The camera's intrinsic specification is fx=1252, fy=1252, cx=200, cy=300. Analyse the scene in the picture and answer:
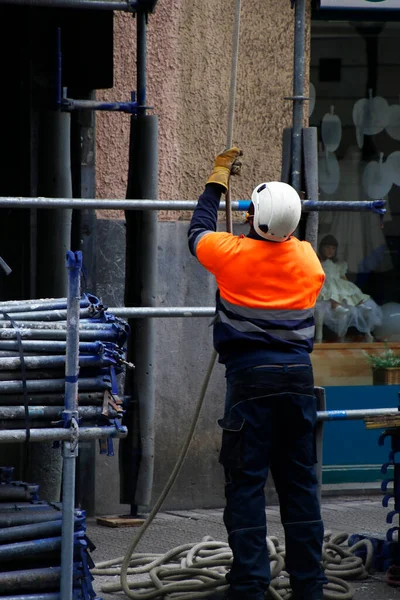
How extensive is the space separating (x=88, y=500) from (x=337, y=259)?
8.76 feet

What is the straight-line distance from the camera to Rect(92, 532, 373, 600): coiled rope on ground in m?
5.82

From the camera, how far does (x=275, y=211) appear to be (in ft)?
17.7

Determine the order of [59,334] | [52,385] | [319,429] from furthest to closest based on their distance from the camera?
[319,429] → [59,334] → [52,385]

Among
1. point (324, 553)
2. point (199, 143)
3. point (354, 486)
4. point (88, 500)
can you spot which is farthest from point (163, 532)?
point (199, 143)

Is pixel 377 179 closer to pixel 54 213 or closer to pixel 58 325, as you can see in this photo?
pixel 54 213

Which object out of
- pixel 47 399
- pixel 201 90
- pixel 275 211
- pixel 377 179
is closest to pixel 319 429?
pixel 275 211

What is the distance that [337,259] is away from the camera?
9156 millimetres

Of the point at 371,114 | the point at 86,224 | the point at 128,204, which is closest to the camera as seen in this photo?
the point at 128,204

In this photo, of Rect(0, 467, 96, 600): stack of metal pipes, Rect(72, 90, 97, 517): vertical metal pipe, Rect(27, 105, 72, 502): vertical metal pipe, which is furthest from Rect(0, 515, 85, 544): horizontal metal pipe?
Rect(72, 90, 97, 517): vertical metal pipe

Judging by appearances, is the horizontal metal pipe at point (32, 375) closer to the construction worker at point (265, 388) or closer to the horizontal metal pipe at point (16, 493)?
the horizontal metal pipe at point (16, 493)

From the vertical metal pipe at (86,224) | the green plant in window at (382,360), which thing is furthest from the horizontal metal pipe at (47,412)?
the green plant in window at (382,360)

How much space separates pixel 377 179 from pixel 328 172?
39cm

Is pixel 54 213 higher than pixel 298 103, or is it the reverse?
pixel 298 103

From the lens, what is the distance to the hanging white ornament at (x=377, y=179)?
30.5 feet
